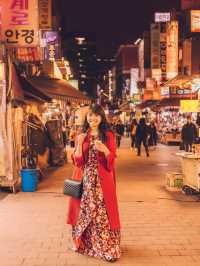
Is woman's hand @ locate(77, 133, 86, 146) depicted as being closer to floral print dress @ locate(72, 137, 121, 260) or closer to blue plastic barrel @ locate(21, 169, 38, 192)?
floral print dress @ locate(72, 137, 121, 260)

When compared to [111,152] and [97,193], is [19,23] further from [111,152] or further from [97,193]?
[97,193]

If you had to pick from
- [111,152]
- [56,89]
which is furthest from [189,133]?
[111,152]

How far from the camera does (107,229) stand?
20.7 ft

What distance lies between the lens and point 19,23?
12.0m

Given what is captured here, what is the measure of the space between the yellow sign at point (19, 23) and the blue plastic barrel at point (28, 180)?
3.01 m

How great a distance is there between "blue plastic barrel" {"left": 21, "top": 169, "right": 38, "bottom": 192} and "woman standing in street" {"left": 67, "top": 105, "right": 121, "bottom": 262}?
5.69m

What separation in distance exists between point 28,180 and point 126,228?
4433 mm

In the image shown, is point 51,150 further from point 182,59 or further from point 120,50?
point 120,50

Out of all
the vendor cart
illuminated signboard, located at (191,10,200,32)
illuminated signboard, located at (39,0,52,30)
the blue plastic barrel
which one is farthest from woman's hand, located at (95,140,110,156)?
illuminated signboard, located at (191,10,200,32)

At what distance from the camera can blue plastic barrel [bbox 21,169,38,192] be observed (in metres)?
12.0

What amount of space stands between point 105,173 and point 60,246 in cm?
143

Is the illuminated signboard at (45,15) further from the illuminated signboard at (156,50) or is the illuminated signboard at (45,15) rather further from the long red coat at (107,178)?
the illuminated signboard at (156,50)

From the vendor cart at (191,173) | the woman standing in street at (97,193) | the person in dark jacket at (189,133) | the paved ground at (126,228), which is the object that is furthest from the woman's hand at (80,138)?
the person in dark jacket at (189,133)

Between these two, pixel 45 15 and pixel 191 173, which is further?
pixel 45 15
